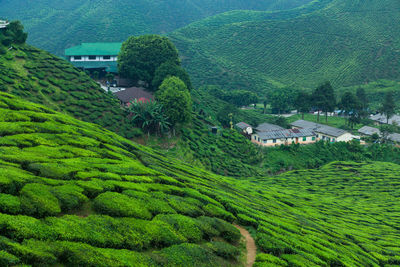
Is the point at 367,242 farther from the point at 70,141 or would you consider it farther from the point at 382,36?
the point at 382,36

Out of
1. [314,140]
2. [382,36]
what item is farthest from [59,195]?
[382,36]

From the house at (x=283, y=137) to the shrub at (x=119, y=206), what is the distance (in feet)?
232

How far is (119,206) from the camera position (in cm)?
1809

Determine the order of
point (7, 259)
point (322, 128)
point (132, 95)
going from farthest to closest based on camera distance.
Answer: point (322, 128)
point (132, 95)
point (7, 259)

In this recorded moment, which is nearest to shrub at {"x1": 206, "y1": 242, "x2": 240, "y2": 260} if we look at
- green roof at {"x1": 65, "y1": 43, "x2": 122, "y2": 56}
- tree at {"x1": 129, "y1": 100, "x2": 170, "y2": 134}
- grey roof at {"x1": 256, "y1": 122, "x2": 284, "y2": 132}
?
tree at {"x1": 129, "y1": 100, "x2": 170, "y2": 134}

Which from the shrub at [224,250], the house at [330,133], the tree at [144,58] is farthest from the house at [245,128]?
the shrub at [224,250]

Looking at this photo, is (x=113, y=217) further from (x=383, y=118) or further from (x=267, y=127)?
(x=383, y=118)

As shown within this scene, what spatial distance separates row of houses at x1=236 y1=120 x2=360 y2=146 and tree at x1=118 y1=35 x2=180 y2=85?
93.0 feet

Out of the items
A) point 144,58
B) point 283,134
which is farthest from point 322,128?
point 144,58

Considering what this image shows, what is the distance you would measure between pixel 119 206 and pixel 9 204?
5278mm

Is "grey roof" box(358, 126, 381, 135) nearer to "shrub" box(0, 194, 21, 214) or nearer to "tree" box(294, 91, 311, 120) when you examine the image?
"tree" box(294, 91, 311, 120)

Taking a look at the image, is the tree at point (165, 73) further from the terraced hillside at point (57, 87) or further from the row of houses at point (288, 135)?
the row of houses at point (288, 135)

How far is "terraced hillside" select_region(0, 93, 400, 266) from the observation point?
14.3m

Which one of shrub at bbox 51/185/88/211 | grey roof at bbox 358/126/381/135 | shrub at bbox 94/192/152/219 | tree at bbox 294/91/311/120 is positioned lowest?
grey roof at bbox 358/126/381/135
